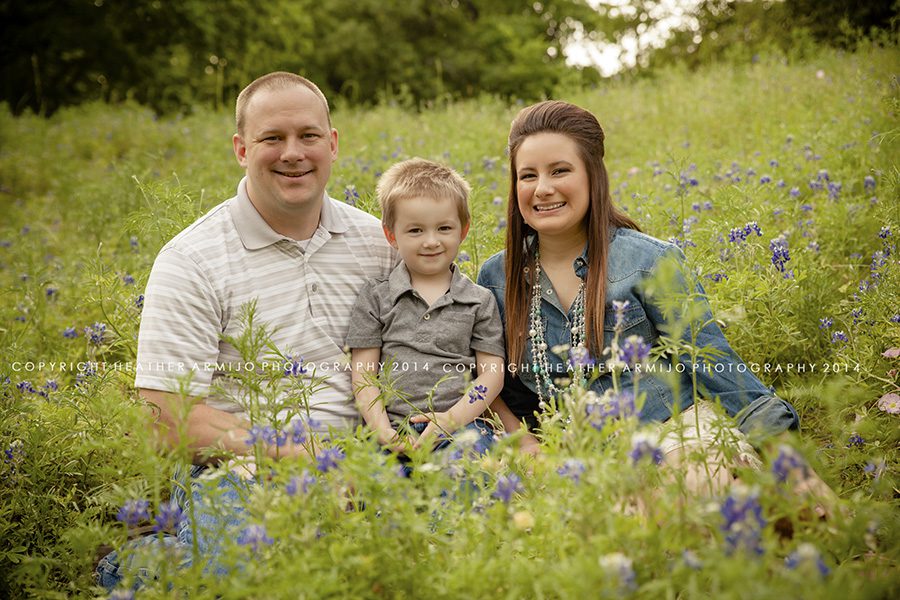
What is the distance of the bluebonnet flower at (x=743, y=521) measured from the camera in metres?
1.53

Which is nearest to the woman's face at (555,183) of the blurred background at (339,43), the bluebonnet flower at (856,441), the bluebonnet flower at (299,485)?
the bluebonnet flower at (856,441)

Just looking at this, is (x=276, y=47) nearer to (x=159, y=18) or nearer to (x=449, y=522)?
(x=159, y=18)

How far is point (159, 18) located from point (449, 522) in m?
20.8

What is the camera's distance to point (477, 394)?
9.53ft

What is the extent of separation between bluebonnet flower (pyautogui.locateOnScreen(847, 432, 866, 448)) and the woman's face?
1.43 metres

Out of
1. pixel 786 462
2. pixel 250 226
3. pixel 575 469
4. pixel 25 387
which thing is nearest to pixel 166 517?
pixel 575 469

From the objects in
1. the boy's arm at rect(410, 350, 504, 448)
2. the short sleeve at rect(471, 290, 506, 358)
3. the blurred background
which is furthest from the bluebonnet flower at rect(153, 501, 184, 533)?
the blurred background

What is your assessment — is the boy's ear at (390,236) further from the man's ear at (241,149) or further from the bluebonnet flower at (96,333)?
the bluebonnet flower at (96,333)

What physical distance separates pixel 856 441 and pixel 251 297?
255 centimetres

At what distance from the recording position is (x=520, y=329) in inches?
134

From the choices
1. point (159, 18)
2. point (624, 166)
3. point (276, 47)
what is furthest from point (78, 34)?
point (624, 166)

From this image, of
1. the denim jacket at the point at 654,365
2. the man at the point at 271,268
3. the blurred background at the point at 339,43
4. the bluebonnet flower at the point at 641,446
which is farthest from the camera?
the blurred background at the point at 339,43

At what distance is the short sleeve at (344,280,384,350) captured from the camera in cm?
328

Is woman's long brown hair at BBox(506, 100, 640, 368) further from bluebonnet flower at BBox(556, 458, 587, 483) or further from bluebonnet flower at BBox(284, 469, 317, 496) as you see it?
bluebonnet flower at BBox(284, 469, 317, 496)
